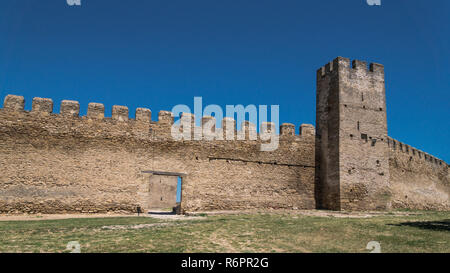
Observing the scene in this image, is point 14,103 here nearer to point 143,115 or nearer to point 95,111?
point 95,111

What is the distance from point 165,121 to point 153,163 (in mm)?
1816

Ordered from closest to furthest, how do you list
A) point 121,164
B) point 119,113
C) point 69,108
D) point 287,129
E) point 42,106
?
point 42,106
point 69,108
point 121,164
point 119,113
point 287,129

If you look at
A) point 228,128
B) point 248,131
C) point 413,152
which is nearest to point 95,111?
point 228,128

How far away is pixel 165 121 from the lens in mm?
14062

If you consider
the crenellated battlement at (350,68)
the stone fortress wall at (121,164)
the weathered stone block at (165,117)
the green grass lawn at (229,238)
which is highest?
the crenellated battlement at (350,68)

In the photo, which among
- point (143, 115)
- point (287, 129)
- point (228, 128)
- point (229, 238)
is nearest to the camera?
point (229, 238)

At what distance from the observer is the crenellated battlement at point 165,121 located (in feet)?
41.1

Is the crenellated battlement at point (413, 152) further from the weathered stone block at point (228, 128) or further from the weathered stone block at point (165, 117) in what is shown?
the weathered stone block at point (165, 117)

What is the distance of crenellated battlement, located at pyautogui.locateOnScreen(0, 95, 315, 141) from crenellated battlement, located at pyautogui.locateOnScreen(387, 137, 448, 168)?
5.18m

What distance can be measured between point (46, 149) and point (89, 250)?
Answer: 8217 mm

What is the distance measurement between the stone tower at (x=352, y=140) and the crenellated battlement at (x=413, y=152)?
7.69ft

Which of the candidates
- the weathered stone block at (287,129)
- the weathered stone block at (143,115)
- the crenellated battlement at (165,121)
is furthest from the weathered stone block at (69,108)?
the weathered stone block at (287,129)

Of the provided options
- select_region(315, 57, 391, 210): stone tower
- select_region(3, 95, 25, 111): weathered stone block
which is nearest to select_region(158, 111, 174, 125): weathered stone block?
select_region(3, 95, 25, 111): weathered stone block
